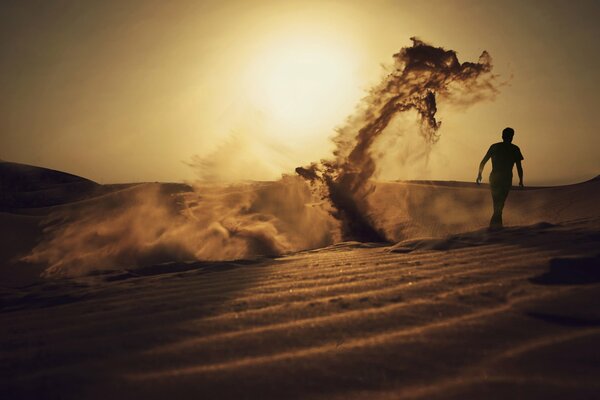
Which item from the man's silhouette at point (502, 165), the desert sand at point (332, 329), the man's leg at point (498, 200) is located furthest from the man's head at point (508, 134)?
the desert sand at point (332, 329)

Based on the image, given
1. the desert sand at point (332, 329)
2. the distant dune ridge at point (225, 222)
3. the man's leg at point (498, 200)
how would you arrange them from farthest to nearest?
1. the distant dune ridge at point (225, 222)
2. the man's leg at point (498, 200)
3. the desert sand at point (332, 329)

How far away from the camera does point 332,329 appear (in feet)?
7.03

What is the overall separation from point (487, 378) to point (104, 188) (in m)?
26.5

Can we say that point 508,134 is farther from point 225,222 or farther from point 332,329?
point 225,222

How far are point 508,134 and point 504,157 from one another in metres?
0.38

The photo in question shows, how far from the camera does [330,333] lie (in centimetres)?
209

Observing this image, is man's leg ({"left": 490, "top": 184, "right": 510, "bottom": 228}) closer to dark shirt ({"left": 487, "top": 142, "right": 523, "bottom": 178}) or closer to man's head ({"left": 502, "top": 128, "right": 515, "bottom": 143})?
dark shirt ({"left": 487, "top": 142, "right": 523, "bottom": 178})

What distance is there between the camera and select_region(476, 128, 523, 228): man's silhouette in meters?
6.64

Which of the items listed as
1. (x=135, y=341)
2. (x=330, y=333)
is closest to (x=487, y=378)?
(x=330, y=333)

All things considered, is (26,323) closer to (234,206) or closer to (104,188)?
(234,206)

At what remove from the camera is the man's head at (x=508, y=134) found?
6.64m

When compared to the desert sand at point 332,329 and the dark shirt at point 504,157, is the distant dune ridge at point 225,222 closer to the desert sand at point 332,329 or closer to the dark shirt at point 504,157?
the dark shirt at point 504,157

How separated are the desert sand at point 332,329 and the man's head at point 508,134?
2.47 metres

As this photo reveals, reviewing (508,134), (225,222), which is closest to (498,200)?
(508,134)
